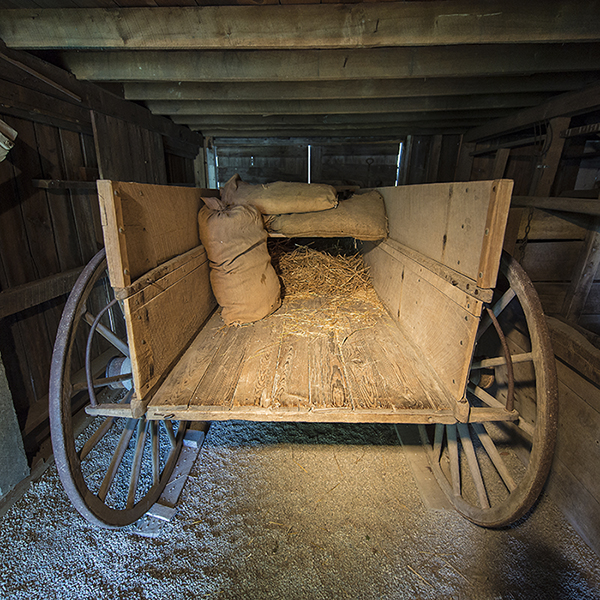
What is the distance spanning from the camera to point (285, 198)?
8.55ft

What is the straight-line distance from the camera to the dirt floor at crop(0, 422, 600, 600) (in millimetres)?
1704

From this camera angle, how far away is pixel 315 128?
486 cm

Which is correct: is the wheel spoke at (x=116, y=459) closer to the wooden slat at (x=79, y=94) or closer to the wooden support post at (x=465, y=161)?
the wooden slat at (x=79, y=94)

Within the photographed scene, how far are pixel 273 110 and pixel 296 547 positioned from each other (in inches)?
150

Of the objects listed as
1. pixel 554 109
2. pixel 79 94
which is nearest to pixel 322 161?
pixel 554 109

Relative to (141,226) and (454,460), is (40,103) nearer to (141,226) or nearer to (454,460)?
(141,226)

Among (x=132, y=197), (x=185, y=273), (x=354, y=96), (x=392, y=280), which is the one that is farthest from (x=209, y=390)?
(x=354, y=96)

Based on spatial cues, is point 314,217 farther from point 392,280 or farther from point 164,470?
point 164,470

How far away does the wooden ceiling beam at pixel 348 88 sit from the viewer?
2.83 metres

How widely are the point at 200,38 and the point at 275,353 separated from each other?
188cm

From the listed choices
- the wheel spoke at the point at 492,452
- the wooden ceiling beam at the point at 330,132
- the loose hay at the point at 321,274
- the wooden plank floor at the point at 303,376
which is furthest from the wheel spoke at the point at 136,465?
the wooden ceiling beam at the point at 330,132

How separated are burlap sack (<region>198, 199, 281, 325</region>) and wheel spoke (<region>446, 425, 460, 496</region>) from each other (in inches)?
58.3

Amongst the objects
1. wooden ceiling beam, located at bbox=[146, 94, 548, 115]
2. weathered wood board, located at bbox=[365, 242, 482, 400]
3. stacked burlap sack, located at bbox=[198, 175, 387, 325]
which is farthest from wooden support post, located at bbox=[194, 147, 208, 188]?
weathered wood board, located at bbox=[365, 242, 482, 400]

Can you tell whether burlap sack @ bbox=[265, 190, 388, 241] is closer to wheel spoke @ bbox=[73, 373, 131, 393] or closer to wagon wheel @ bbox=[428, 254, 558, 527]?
wagon wheel @ bbox=[428, 254, 558, 527]
